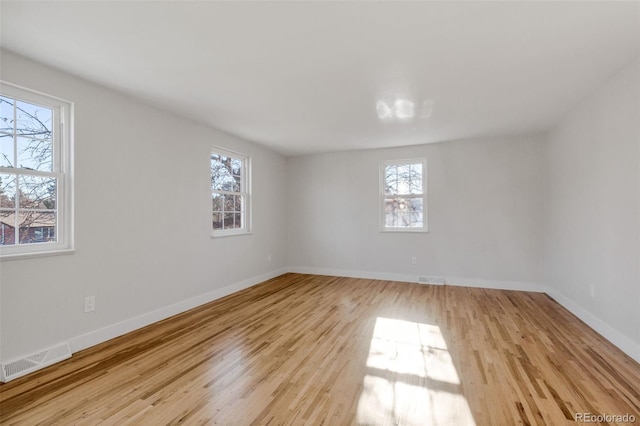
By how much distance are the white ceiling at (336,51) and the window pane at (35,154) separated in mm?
653

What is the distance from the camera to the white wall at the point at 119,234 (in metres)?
2.38

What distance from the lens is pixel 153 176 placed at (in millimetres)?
3387

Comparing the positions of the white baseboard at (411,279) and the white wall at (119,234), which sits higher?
the white wall at (119,234)

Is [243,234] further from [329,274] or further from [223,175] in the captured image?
[329,274]

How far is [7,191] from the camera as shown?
2.32 metres

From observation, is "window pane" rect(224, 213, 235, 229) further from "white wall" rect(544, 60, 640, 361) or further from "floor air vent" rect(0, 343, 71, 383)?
"white wall" rect(544, 60, 640, 361)

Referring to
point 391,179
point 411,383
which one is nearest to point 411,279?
point 391,179

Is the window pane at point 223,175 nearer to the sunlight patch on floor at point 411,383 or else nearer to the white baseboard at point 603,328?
the sunlight patch on floor at point 411,383

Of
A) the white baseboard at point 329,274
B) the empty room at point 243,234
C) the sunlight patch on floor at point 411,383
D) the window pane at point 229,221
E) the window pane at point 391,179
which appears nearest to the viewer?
the sunlight patch on floor at point 411,383

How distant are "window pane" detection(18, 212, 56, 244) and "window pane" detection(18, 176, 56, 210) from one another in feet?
0.23

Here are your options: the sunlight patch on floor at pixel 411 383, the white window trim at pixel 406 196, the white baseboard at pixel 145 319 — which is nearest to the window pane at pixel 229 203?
the white baseboard at pixel 145 319

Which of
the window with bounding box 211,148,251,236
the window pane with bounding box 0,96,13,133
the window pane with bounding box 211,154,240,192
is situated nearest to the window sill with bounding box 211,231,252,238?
the window with bounding box 211,148,251,236

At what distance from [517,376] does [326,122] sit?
3313mm

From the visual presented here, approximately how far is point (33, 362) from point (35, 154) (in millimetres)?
1639
